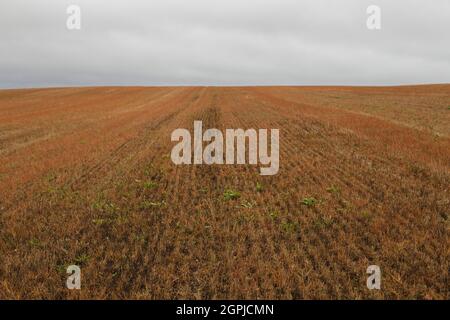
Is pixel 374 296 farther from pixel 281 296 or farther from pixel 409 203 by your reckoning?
pixel 409 203

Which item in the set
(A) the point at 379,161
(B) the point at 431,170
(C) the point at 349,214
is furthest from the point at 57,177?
(B) the point at 431,170

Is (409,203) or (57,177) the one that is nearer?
(409,203)

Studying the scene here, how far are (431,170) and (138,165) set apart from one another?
1051 cm

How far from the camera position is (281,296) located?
13.4 ft

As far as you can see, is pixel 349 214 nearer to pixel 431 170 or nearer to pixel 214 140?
pixel 431 170

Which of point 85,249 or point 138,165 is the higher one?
point 138,165

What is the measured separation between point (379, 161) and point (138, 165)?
30.8 feet

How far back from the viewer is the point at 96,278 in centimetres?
443

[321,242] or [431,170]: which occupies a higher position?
[431,170]
